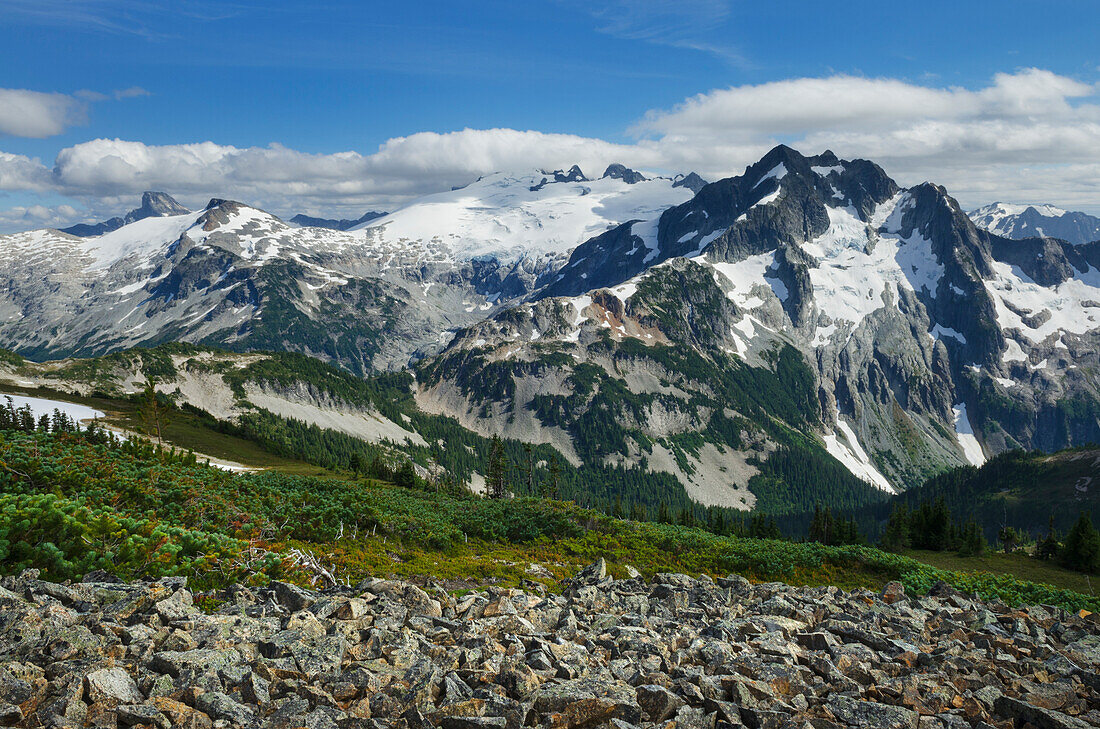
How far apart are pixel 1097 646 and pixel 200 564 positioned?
45646mm

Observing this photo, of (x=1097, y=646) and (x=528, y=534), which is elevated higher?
(x=1097, y=646)

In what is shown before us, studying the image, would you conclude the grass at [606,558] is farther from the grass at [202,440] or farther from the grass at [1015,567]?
the grass at [202,440]

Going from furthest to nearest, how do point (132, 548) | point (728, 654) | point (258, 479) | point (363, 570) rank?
point (258, 479), point (363, 570), point (132, 548), point (728, 654)

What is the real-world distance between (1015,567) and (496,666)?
83087 millimetres

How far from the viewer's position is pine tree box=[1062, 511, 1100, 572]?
80750 mm

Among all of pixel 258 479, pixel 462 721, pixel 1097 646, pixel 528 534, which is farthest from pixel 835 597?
pixel 258 479

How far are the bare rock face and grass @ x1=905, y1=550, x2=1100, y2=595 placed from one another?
4897 centimetres

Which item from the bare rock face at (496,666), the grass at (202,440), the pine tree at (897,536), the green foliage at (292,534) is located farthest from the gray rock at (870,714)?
the grass at (202,440)

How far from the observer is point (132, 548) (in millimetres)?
34594

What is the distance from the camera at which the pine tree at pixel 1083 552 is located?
80.8m

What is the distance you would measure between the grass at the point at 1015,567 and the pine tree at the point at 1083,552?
5.48 ft

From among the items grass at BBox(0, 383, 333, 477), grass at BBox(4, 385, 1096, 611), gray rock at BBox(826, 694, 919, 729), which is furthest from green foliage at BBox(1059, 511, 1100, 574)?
grass at BBox(0, 383, 333, 477)

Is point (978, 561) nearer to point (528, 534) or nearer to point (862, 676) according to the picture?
point (528, 534)

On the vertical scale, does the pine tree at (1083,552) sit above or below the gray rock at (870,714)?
below
